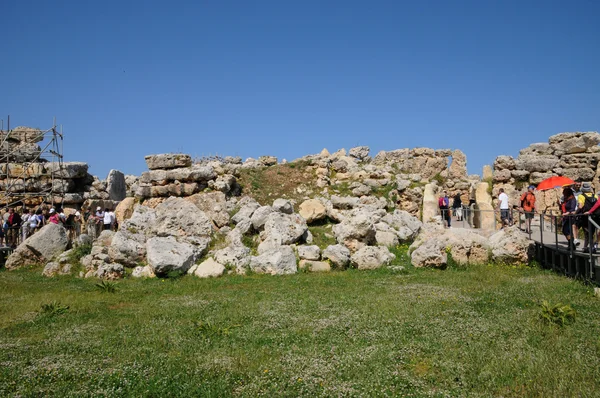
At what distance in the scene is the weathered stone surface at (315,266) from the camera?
57.0ft

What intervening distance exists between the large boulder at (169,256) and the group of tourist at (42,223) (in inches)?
287

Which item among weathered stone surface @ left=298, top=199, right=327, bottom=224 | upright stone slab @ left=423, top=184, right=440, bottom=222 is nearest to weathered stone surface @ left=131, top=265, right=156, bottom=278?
weathered stone surface @ left=298, top=199, right=327, bottom=224

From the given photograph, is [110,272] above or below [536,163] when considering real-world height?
below

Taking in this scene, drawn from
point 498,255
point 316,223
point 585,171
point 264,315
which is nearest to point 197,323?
point 264,315

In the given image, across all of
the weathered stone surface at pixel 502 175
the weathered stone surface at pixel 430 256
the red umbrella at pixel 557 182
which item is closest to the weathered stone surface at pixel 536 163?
the weathered stone surface at pixel 502 175

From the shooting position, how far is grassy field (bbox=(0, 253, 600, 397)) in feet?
23.5

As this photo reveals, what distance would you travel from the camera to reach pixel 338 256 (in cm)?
1759

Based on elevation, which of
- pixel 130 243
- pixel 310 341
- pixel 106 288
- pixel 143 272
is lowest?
pixel 310 341

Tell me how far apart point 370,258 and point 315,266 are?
207cm

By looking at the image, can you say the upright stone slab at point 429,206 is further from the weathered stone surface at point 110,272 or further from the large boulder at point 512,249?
the weathered stone surface at point 110,272

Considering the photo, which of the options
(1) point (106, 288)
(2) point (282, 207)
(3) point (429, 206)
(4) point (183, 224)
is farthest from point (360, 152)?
(1) point (106, 288)

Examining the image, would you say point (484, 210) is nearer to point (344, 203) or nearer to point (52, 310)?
point (344, 203)

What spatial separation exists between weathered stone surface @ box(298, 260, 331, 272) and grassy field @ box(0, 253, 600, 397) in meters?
2.29

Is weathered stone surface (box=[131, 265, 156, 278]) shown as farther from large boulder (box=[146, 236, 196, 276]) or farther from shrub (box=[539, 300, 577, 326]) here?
shrub (box=[539, 300, 577, 326])
